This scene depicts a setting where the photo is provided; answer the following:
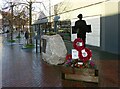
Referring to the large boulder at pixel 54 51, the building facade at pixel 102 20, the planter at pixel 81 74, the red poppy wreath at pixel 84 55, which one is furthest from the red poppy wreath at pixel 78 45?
the building facade at pixel 102 20

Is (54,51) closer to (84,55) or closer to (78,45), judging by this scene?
(78,45)

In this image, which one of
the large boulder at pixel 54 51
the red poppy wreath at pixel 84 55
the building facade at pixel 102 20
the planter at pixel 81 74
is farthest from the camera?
the building facade at pixel 102 20

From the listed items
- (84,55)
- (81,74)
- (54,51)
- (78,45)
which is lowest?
(81,74)

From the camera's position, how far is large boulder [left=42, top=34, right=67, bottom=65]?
12086mm

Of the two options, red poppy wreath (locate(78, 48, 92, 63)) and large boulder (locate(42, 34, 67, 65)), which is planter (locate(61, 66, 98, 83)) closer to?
red poppy wreath (locate(78, 48, 92, 63))

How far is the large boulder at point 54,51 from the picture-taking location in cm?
1209

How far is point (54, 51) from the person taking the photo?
12281mm

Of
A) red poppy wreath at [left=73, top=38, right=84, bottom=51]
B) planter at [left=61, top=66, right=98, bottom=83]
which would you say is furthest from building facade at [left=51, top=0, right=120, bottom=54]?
planter at [left=61, top=66, right=98, bottom=83]

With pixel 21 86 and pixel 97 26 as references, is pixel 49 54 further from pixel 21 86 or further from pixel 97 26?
pixel 97 26

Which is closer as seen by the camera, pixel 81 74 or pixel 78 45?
pixel 81 74

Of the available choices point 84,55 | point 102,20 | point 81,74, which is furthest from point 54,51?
point 102,20

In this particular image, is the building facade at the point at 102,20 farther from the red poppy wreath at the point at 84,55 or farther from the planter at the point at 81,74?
the planter at the point at 81,74

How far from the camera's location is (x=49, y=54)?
1245 cm

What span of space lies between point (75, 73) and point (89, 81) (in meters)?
0.50
